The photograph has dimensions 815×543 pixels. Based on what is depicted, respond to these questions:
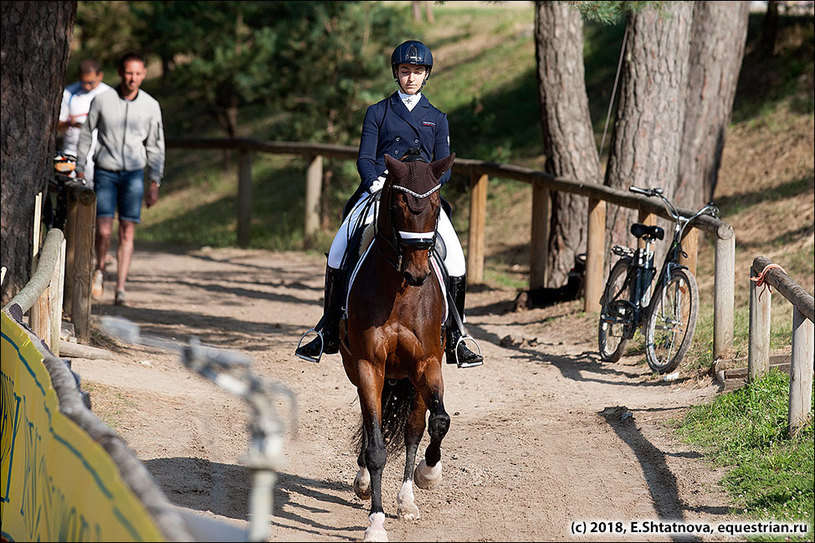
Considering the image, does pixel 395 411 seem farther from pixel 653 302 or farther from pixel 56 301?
pixel 653 302

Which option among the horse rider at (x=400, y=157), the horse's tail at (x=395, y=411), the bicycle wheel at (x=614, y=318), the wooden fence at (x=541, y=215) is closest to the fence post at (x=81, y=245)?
the horse rider at (x=400, y=157)

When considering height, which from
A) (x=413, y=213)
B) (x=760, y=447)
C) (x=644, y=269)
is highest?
(x=413, y=213)

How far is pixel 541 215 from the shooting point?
12852 mm

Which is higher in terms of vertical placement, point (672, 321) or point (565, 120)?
point (565, 120)

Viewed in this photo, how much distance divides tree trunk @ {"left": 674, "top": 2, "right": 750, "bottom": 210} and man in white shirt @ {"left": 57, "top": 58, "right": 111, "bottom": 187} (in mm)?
8424

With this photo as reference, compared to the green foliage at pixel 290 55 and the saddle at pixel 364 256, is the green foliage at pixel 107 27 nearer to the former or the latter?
the green foliage at pixel 290 55

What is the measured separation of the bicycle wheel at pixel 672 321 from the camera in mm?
8680

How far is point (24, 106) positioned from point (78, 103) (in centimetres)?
265

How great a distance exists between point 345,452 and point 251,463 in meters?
3.92

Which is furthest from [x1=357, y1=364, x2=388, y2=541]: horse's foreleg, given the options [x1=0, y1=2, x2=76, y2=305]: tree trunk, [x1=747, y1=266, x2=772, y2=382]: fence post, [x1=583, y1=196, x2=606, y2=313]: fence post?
[x1=583, y1=196, x2=606, y2=313]: fence post

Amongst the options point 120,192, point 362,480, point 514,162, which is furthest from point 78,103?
point 514,162

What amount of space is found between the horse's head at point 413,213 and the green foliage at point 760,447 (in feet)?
7.40

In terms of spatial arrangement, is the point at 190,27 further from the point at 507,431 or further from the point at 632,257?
the point at 507,431

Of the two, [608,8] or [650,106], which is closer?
[608,8]
